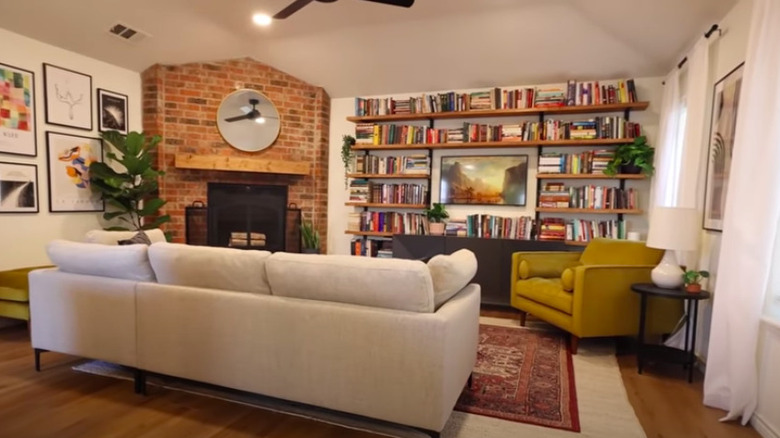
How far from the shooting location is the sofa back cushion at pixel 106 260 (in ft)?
7.07

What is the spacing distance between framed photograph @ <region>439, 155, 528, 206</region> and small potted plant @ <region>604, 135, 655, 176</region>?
847 mm

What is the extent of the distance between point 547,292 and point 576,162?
1640mm

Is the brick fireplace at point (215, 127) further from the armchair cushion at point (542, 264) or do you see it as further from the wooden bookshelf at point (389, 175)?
the armchair cushion at point (542, 264)

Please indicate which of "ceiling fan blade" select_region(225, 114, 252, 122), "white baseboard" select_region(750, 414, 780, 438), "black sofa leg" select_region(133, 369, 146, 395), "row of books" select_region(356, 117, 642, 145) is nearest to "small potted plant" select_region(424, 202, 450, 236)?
"row of books" select_region(356, 117, 642, 145)

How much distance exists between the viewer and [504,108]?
4.29 meters

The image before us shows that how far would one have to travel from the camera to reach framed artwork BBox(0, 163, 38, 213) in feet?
11.1

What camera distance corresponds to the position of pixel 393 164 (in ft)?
15.7

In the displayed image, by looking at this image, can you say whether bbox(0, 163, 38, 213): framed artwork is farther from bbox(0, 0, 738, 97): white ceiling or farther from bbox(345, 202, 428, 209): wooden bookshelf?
bbox(345, 202, 428, 209): wooden bookshelf

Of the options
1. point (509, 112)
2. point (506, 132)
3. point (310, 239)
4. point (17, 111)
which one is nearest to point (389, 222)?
point (310, 239)

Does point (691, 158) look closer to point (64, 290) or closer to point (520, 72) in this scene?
point (520, 72)

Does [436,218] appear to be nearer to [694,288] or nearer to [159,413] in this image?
[694,288]

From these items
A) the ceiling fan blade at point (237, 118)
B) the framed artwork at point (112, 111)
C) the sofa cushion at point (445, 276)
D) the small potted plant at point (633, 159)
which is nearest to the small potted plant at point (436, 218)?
the small potted plant at point (633, 159)

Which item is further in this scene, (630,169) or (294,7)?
(630,169)

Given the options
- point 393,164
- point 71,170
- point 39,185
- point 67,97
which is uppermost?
point 67,97
